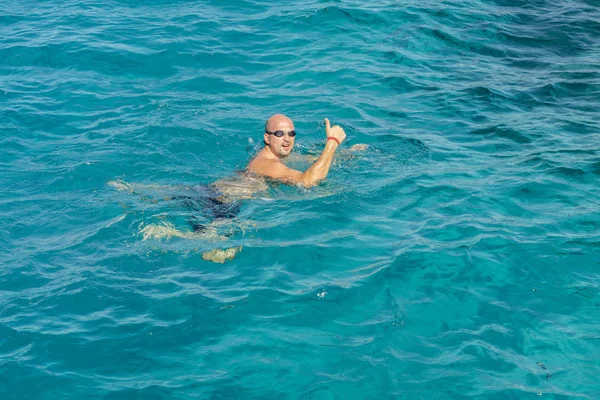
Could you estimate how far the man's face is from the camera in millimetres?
9336

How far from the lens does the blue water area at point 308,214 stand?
645 centimetres

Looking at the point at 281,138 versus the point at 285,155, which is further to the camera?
the point at 285,155

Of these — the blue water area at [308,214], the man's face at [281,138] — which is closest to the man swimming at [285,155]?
the man's face at [281,138]

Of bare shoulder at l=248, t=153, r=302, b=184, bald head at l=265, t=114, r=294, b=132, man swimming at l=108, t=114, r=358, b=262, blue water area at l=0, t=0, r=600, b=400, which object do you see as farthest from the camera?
bald head at l=265, t=114, r=294, b=132

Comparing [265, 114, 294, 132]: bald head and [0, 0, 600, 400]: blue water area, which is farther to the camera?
[265, 114, 294, 132]: bald head

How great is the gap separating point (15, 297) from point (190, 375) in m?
2.39

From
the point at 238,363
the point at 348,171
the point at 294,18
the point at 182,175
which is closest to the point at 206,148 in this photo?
the point at 182,175

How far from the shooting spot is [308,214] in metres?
8.77

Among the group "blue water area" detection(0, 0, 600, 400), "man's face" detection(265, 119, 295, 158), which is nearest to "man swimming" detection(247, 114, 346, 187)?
"man's face" detection(265, 119, 295, 158)

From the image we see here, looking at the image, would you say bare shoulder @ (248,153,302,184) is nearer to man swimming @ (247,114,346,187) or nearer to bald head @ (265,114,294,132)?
man swimming @ (247,114,346,187)

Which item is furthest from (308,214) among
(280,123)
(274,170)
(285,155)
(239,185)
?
(280,123)

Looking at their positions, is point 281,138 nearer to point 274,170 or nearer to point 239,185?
point 274,170

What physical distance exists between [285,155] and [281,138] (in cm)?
36

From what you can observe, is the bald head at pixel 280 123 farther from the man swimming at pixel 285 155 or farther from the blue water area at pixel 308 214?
the blue water area at pixel 308 214
